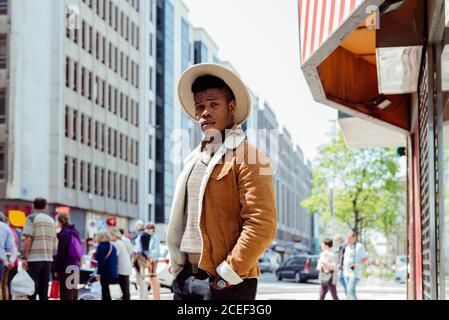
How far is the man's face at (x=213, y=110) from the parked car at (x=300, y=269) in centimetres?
2246

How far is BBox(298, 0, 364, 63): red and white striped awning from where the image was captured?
2660mm

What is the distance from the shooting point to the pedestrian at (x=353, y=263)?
1154 cm

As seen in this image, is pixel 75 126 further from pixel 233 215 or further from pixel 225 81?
pixel 233 215

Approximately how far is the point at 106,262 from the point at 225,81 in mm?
7622

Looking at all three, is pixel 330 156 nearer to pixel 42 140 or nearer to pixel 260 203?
pixel 42 140

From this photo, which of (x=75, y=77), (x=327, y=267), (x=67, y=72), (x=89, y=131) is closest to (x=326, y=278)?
(x=327, y=267)

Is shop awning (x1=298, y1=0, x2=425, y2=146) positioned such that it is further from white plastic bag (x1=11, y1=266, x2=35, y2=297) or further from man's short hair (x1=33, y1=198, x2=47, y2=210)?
white plastic bag (x1=11, y1=266, x2=35, y2=297)

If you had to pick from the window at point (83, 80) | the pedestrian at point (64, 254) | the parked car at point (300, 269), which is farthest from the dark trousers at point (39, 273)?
the window at point (83, 80)

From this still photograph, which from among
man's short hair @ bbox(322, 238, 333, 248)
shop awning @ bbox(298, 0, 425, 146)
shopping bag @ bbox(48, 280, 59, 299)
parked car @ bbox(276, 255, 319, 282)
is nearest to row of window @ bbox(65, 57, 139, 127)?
parked car @ bbox(276, 255, 319, 282)

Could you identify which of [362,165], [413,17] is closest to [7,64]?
[362,165]

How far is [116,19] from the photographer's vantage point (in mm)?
38344

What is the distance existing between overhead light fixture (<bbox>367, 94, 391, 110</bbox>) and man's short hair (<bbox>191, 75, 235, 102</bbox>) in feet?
11.5

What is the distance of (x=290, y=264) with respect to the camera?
27.4 metres

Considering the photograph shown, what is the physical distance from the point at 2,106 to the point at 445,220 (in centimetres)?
3193
